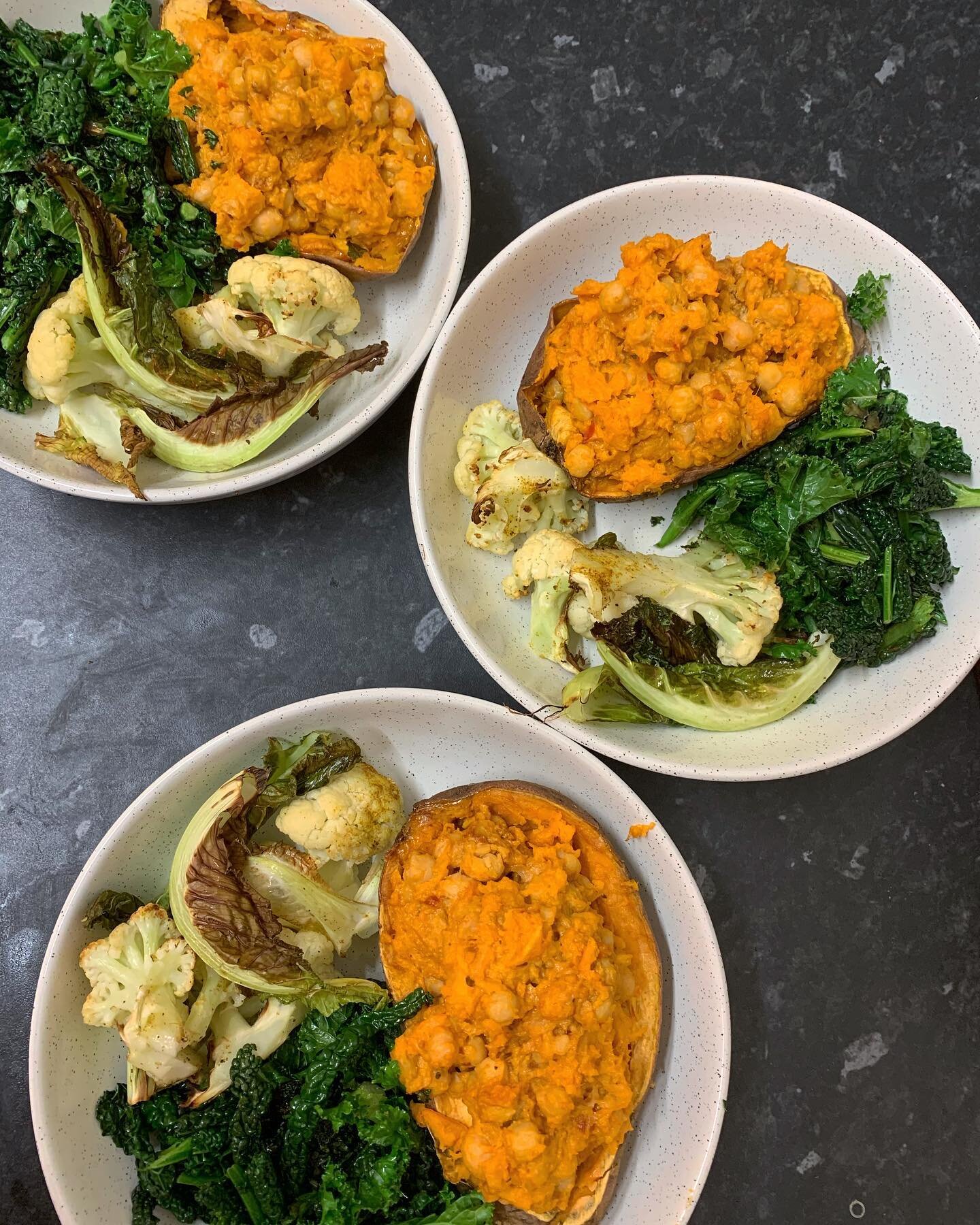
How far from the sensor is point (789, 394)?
2520 mm

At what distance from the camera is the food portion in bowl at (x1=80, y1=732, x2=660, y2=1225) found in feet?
7.50

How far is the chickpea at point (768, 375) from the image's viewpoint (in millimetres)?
2520

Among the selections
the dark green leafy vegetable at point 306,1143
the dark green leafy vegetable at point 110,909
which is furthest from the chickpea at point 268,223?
the dark green leafy vegetable at point 306,1143

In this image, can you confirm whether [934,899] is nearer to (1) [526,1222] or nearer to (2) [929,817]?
(2) [929,817]

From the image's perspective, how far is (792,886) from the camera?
302 cm

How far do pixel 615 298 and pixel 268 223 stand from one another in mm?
1035

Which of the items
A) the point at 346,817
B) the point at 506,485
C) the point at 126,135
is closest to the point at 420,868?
the point at 346,817

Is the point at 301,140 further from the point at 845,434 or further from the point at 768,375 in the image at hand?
the point at 845,434

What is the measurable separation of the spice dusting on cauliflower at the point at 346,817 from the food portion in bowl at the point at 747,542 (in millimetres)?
630

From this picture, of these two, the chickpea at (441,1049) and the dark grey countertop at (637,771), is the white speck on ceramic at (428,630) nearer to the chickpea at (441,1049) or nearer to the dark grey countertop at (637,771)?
the dark grey countertop at (637,771)

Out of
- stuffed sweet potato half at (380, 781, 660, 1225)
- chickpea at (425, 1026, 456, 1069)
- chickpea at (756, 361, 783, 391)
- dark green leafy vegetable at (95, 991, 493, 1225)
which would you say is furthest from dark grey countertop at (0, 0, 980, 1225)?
chickpea at (425, 1026, 456, 1069)

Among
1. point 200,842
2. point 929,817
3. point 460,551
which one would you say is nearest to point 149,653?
point 200,842

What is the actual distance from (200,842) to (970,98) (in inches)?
136

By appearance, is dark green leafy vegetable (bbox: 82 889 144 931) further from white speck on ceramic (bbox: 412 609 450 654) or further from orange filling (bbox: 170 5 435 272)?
orange filling (bbox: 170 5 435 272)
